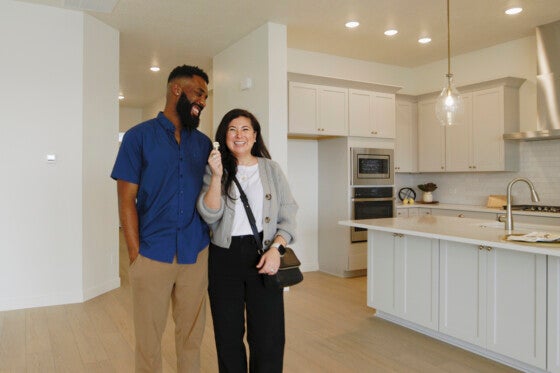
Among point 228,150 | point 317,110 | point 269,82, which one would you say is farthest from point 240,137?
point 317,110

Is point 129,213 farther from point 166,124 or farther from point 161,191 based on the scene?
point 166,124

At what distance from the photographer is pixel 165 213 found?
1818 mm

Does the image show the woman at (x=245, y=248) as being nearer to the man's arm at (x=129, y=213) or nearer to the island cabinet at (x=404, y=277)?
the man's arm at (x=129, y=213)

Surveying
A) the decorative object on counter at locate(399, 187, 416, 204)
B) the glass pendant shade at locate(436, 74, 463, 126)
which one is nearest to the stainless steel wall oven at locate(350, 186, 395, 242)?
the decorative object on counter at locate(399, 187, 416, 204)

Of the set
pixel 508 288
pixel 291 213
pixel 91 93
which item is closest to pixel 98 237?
pixel 91 93

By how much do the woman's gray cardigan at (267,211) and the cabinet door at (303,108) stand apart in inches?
125

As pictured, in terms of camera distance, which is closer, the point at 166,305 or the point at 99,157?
the point at 166,305

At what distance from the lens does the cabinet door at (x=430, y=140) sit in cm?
605

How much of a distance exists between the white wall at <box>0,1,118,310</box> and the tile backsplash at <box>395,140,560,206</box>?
4.38m

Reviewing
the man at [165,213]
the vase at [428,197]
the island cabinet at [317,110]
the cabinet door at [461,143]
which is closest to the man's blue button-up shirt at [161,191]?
the man at [165,213]

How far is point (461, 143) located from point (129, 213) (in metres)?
5.00

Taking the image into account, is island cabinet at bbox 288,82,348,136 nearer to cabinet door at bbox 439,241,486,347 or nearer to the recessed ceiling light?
the recessed ceiling light

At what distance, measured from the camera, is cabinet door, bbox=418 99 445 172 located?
6055mm

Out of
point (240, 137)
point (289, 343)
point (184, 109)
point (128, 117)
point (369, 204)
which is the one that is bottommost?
point (289, 343)
